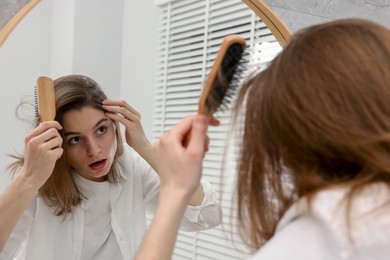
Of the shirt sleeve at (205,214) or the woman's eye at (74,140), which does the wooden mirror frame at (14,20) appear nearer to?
the woman's eye at (74,140)

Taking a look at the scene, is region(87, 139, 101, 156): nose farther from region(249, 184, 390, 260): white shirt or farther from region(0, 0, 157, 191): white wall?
region(249, 184, 390, 260): white shirt

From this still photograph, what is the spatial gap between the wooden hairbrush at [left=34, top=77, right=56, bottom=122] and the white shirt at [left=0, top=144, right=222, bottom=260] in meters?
0.10

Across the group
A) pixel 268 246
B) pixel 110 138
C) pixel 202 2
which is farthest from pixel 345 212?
pixel 202 2

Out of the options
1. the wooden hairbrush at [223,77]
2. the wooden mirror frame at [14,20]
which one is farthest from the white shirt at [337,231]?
the wooden mirror frame at [14,20]

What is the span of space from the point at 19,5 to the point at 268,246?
0.47 metres

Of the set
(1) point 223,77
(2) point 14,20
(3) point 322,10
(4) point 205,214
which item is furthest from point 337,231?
(3) point 322,10

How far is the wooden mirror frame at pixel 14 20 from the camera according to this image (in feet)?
2.08

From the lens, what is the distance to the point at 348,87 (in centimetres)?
40

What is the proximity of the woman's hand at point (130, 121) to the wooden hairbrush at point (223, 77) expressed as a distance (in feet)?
0.59

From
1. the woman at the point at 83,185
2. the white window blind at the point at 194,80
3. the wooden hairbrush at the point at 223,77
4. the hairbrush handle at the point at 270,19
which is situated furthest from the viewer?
the hairbrush handle at the point at 270,19

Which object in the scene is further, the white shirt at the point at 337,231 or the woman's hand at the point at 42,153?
the woman's hand at the point at 42,153

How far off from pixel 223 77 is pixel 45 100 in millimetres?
240

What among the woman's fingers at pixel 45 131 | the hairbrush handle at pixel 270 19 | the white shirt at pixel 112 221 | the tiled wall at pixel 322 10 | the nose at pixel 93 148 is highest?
the tiled wall at pixel 322 10

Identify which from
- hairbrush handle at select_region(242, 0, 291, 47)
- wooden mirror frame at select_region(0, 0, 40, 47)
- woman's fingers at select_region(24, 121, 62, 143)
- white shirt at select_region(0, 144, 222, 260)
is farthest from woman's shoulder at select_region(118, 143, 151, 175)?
hairbrush handle at select_region(242, 0, 291, 47)
